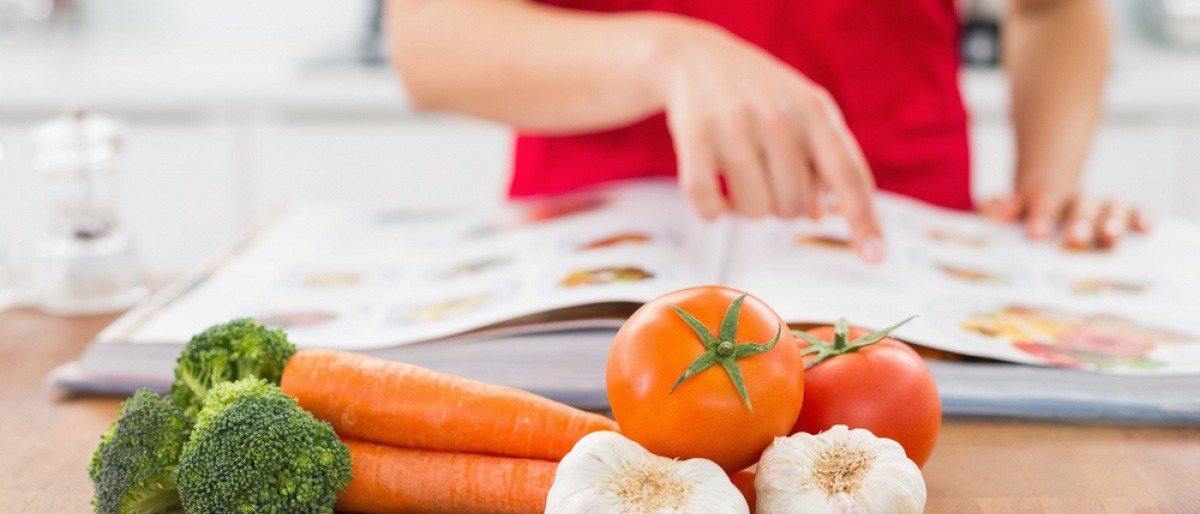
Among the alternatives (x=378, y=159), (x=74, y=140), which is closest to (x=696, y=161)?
(x=74, y=140)

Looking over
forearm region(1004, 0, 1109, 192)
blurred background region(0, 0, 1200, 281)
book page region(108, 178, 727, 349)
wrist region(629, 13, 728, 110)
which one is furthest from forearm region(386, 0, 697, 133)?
blurred background region(0, 0, 1200, 281)

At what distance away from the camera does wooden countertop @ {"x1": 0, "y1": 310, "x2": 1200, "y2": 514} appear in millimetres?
597

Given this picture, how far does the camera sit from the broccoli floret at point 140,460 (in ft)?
1.77

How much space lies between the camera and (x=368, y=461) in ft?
1.94

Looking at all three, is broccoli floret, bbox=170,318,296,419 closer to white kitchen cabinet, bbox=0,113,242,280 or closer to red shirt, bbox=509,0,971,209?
red shirt, bbox=509,0,971,209

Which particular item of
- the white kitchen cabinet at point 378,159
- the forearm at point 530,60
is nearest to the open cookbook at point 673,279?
the forearm at point 530,60

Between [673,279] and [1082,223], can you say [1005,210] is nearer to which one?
[1082,223]

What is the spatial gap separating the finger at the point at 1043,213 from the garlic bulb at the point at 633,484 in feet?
2.43

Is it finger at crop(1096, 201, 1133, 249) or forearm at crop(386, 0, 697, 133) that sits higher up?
forearm at crop(386, 0, 697, 133)

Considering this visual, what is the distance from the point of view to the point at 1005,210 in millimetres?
1193

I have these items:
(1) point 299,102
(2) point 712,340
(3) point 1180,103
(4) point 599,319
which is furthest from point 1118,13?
(2) point 712,340

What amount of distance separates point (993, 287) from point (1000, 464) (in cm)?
29

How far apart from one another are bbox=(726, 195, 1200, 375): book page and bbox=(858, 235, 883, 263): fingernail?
11 millimetres

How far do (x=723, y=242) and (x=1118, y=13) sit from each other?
7.87ft
